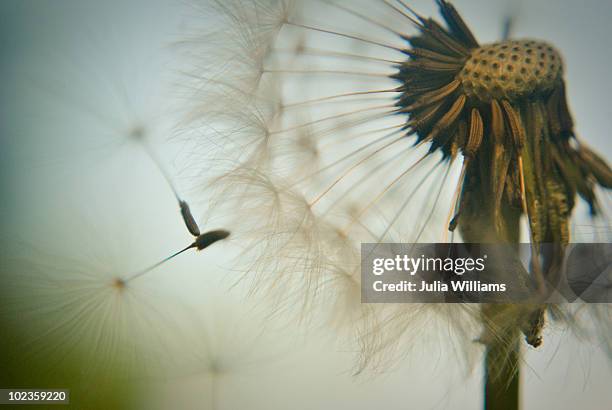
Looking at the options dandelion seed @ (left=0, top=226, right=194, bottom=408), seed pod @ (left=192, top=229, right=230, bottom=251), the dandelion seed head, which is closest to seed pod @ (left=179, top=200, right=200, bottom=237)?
seed pod @ (left=192, top=229, right=230, bottom=251)

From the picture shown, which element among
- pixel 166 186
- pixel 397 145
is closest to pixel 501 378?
pixel 397 145

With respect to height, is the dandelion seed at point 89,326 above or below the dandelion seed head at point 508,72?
below

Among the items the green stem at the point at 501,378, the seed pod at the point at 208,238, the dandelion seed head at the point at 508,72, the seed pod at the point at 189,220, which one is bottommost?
the green stem at the point at 501,378

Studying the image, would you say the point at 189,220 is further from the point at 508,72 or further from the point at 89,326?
the point at 508,72

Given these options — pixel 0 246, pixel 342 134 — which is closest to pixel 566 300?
pixel 342 134

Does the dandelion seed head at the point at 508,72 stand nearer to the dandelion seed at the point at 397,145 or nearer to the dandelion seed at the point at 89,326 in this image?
the dandelion seed at the point at 397,145

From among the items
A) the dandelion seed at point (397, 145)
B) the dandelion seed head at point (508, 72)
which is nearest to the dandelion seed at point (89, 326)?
the dandelion seed at point (397, 145)

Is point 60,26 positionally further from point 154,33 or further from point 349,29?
point 349,29

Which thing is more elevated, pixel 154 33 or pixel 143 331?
pixel 154 33
